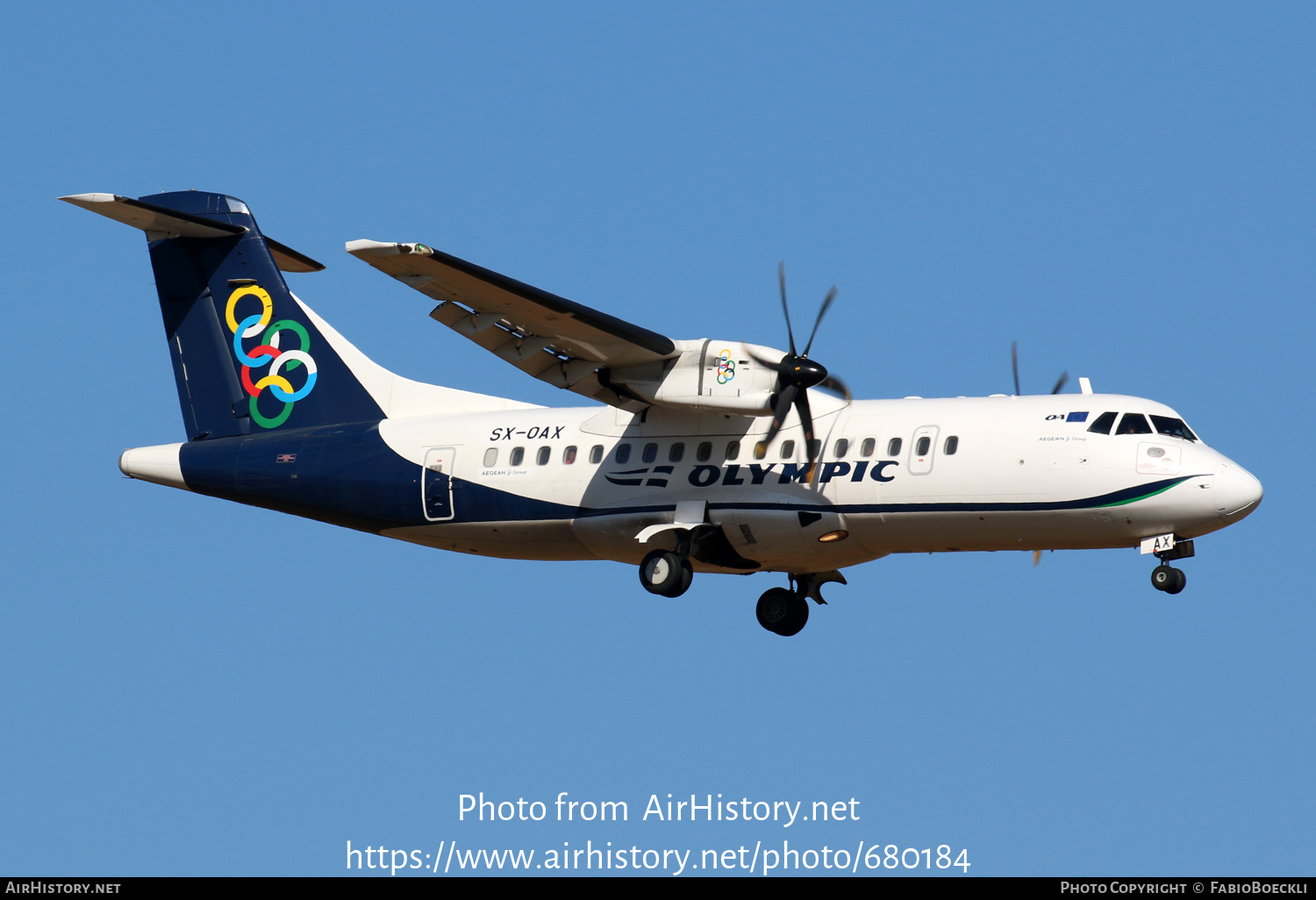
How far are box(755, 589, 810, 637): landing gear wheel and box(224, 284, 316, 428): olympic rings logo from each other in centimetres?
748

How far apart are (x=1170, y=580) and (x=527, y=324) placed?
858cm

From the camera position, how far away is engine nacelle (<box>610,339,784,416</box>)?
21984 millimetres

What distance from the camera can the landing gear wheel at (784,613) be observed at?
2453 centimetres

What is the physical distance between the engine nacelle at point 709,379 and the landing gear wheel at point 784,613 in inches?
145

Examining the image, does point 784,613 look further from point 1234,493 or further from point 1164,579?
point 1234,493

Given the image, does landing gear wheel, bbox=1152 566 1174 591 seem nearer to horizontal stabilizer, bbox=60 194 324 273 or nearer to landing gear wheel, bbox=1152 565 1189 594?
landing gear wheel, bbox=1152 565 1189 594

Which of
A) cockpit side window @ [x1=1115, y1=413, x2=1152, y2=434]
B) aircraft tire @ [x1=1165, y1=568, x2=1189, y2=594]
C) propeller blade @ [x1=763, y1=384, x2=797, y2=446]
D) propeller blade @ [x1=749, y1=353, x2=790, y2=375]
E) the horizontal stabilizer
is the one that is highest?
the horizontal stabilizer

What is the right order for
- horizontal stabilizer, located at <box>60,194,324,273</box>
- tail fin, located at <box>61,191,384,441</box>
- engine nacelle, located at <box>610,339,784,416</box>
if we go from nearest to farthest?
engine nacelle, located at <box>610,339,784,416</box> → horizontal stabilizer, located at <box>60,194,324,273</box> → tail fin, located at <box>61,191,384,441</box>

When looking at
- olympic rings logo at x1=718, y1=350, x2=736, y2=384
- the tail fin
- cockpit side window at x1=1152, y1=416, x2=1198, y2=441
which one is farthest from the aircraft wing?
cockpit side window at x1=1152, y1=416, x2=1198, y2=441

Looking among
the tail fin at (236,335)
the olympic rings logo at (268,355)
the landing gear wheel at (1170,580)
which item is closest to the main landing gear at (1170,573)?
the landing gear wheel at (1170,580)
